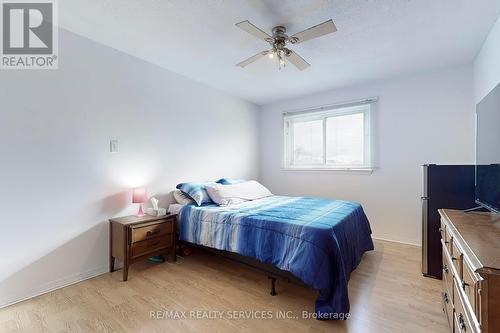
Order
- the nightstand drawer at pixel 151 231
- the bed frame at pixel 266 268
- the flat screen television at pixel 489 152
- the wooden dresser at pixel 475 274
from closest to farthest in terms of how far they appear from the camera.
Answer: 1. the wooden dresser at pixel 475 274
2. the flat screen television at pixel 489 152
3. the bed frame at pixel 266 268
4. the nightstand drawer at pixel 151 231

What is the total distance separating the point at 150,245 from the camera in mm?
2574

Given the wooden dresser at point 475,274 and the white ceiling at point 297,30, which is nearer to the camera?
the wooden dresser at point 475,274

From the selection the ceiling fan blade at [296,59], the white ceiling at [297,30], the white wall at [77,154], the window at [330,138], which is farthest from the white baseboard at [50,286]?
the window at [330,138]

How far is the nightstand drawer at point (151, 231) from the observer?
2420 mm

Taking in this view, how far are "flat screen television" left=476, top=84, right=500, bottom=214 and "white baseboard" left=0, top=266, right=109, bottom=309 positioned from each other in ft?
11.1

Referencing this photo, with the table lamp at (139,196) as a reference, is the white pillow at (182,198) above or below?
below

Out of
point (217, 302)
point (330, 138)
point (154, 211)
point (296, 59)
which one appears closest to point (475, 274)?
point (217, 302)

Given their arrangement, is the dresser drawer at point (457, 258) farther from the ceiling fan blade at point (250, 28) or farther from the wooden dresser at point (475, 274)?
the ceiling fan blade at point (250, 28)

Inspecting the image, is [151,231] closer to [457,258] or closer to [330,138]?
[457,258]

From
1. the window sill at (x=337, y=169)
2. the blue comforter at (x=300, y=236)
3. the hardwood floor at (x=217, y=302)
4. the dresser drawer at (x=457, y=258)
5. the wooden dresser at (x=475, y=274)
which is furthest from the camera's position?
the window sill at (x=337, y=169)

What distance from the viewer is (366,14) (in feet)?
6.58

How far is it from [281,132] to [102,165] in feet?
10.1

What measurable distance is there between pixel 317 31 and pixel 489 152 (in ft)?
4.85

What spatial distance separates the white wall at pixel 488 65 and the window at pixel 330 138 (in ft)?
3.84
